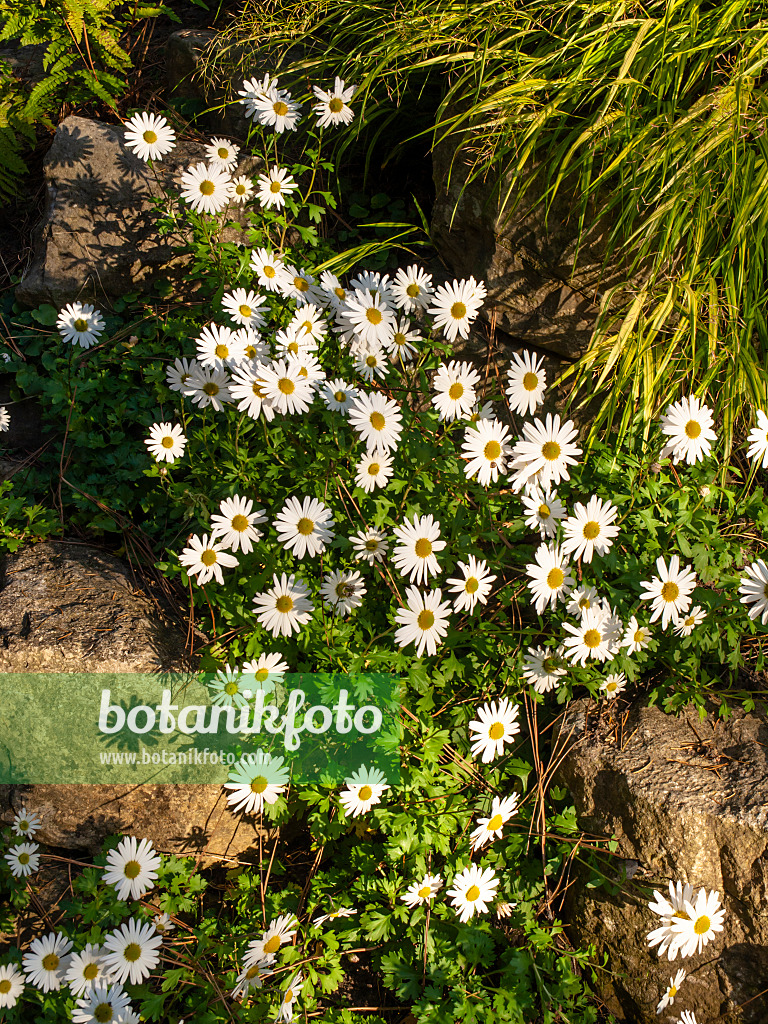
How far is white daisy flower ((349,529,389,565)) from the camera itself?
2.15m

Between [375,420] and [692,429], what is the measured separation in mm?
929

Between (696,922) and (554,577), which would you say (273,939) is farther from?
(554,577)

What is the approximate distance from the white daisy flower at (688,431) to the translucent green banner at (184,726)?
3.51ft

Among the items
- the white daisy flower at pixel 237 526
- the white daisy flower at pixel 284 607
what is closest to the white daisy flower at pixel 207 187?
the white daisy flower at pixel 237 526

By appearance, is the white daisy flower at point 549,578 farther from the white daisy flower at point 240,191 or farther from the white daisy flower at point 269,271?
the white daisy flower at point 240,191

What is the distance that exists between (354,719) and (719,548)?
122cm

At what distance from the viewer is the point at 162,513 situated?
268 centimetres

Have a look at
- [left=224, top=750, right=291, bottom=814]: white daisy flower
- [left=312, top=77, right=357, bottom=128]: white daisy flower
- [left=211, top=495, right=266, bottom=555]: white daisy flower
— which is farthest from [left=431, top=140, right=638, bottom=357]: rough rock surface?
[left=224, top=750, right=291, bottom=814]: white daisy flower

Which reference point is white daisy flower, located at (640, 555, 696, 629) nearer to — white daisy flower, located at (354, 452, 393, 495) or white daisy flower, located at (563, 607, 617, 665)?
white daisy flower, located at (563, 607, 617, 665)

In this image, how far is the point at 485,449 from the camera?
7.07 feet

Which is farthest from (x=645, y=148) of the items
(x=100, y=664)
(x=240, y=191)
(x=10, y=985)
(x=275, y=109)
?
(x=10, y=985)

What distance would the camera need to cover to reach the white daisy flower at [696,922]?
183 centimetres

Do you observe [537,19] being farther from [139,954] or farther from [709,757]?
[139,954]

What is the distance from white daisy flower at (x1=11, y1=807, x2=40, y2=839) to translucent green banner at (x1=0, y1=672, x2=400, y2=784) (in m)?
0.10
